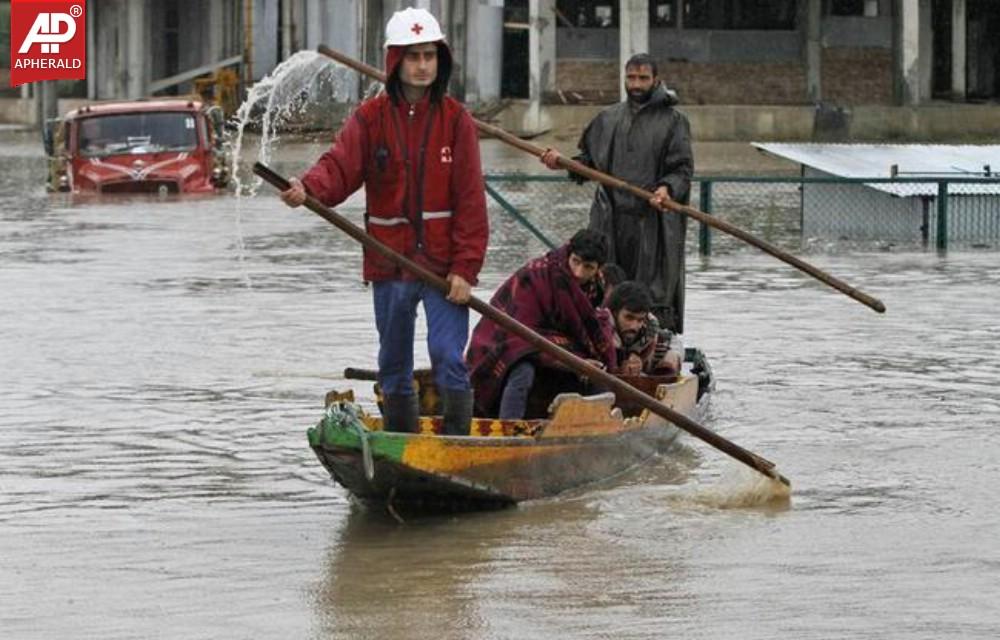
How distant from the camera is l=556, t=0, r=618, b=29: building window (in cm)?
4694

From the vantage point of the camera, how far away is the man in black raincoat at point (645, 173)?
13320mm

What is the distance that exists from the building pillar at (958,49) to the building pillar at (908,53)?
323 cm

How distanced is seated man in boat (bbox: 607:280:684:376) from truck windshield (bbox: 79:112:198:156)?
67.6 feet

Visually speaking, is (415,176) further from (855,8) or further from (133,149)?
(855,8)

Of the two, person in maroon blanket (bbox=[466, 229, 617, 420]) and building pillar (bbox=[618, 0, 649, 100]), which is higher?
building pillar (bbox=[618, 0, 649, 100])

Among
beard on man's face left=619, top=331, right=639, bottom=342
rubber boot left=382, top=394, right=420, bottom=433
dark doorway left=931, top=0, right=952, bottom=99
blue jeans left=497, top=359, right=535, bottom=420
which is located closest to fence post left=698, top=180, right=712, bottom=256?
beard on man's face left=619, top=331, right=639, bottom=342

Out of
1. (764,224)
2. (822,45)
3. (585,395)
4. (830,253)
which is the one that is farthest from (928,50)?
(585,395)

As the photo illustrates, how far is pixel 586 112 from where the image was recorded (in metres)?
43.5

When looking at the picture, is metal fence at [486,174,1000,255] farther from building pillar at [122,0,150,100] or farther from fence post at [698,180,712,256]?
building pillar at [122,0,150,100]

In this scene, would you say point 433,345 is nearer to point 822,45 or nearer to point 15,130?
point 822,45

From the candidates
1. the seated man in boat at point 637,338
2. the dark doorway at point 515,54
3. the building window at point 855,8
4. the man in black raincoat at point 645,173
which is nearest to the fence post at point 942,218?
the man in black raincoat at point 645,173

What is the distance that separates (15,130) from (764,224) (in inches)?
1155

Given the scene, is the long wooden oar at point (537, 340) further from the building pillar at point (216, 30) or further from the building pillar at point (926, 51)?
the building pillar at point (216, 30)

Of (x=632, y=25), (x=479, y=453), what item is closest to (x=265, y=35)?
(x=632, y=25)
